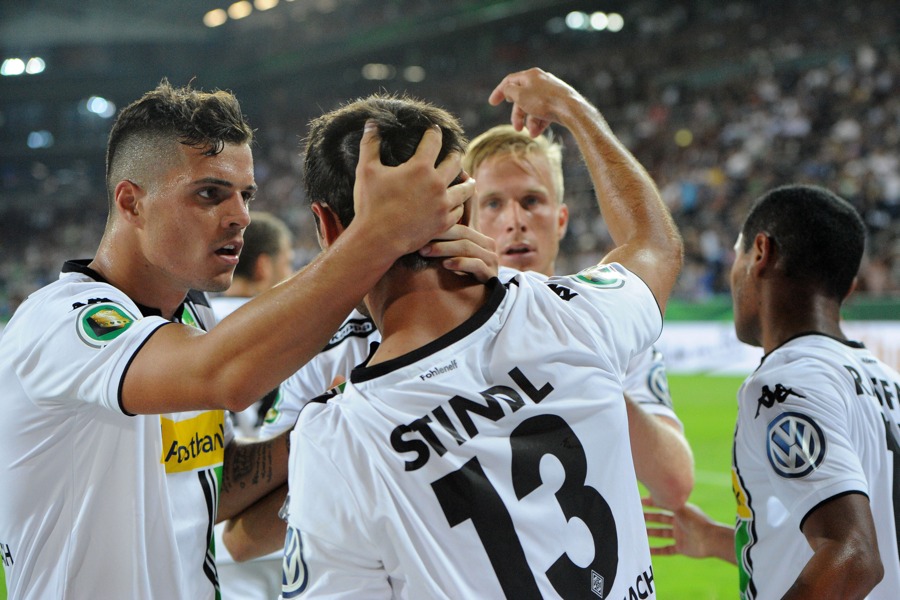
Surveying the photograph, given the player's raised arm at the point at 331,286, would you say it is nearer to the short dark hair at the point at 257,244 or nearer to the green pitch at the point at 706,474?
the short dark hair at the point at 257,244

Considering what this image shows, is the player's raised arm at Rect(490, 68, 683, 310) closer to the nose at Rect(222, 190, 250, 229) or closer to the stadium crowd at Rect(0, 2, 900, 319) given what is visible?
the nose at Rect(222, 190, 250, 229)

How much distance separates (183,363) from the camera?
1.72 meters

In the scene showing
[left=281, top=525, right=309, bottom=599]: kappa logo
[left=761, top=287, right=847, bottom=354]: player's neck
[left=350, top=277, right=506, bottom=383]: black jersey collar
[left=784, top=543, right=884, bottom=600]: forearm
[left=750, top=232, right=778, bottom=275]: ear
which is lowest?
[left=784, top=543, right=884, bottom=600]: forearm

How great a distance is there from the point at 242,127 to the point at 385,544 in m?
1.50

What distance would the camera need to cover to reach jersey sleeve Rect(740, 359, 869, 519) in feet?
7.95

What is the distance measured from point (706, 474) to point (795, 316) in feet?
23.1

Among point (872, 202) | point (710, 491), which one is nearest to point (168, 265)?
point (710, 491)

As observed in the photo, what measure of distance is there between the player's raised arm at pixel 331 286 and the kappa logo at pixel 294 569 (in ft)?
0.93

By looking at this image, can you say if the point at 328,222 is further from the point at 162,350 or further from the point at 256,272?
the point at 256,272

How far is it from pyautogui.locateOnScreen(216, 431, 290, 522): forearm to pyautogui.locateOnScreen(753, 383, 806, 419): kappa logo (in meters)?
1.56

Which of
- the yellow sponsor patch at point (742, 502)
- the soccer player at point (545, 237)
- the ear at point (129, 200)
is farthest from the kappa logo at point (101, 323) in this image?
the yellow sponsor patch at point (742, 502)

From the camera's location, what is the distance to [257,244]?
19.1ft

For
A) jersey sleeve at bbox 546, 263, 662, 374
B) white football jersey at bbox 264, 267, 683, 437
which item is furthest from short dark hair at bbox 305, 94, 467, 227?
white football jersey at bbox 264, 267, 683, 437

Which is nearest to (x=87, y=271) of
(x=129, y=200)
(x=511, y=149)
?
(x=129, y=200)
